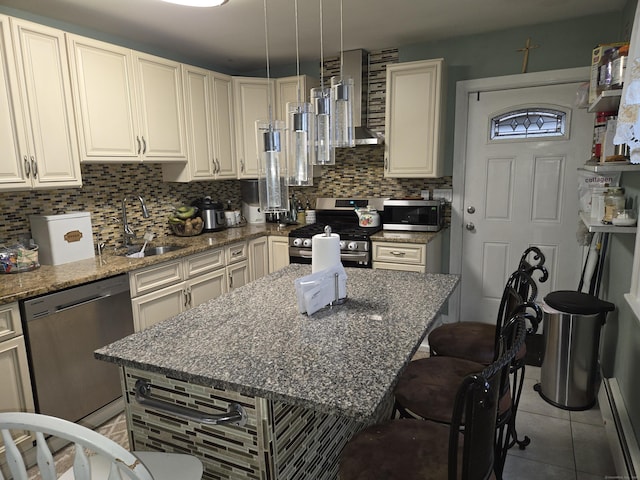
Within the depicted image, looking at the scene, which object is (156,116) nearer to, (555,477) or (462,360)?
(462,360)

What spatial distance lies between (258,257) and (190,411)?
2450mm

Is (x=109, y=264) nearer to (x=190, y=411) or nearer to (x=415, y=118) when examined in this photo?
(x=190, y=411)

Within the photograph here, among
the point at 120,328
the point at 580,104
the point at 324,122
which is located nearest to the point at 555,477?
the point at 324,122

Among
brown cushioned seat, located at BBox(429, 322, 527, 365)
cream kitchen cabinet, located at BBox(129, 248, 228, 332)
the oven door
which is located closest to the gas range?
the oven door

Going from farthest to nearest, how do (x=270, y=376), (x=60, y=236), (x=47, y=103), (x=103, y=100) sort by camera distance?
1. (x=103, y=100)
2. (x=60, y=236)
3. (x=47, y=103)
4. (x=270, y=376)

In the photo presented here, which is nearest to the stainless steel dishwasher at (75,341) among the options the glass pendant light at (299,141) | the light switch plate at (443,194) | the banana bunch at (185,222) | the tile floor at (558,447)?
the banana bunch at (185,222)

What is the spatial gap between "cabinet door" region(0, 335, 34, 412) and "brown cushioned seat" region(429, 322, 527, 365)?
1.99 meters

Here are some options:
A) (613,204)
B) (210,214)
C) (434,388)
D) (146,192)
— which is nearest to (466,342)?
(434,388)

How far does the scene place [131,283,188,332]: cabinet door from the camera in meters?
2.62

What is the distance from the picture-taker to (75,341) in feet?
7.34

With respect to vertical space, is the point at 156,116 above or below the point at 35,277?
above

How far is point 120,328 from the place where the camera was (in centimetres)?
251

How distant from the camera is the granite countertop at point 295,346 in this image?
110 centimetres

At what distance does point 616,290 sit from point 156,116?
321 cm
